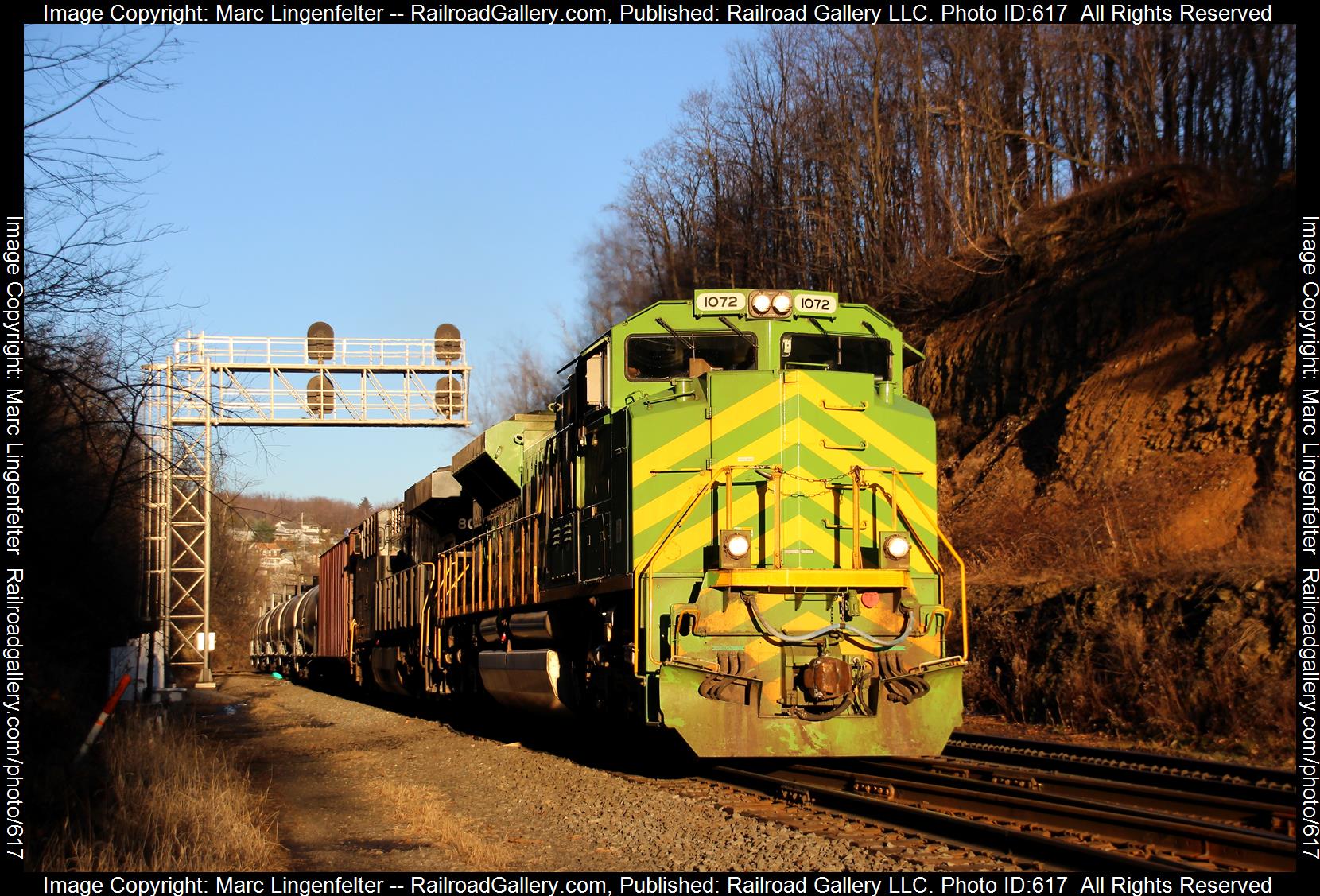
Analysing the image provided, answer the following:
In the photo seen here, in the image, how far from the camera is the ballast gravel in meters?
6.97

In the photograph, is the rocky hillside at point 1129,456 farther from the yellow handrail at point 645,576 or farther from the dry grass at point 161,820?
the dry grass at point 161,820

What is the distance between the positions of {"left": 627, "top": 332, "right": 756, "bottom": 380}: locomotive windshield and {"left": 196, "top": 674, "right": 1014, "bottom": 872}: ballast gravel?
11.0ft

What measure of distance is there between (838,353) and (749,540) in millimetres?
2006

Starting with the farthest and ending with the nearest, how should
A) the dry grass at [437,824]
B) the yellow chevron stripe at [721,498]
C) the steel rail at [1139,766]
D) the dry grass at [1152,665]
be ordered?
the dry grass at [1152,665] → the yellow chevron stripe at [721,498] → the steel rail at [1139,766] → the dry grass at [437,824]

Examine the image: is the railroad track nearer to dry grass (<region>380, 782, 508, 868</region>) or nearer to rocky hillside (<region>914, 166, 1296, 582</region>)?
dry grass (<region>380, 782, 508, 868</region>)

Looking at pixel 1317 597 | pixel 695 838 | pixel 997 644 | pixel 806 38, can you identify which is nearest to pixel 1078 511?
pixel 997 644

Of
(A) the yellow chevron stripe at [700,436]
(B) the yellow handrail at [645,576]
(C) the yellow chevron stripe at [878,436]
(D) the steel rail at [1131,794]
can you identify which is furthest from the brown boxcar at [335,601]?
(D) the steel rail at [1131,794]

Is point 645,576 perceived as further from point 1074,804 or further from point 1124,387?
point 1124,387

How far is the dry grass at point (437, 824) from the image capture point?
7083 millimetres

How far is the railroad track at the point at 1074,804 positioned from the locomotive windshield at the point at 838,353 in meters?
3.30

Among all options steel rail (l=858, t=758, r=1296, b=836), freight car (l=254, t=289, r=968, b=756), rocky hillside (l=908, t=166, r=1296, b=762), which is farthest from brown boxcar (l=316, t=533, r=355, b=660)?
steel rail (l=858, t=758, r=1296, b=836)

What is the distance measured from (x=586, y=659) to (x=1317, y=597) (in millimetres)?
6139

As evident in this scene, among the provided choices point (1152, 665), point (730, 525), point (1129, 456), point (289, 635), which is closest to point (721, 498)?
point (730, 525)

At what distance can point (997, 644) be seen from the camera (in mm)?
15812
